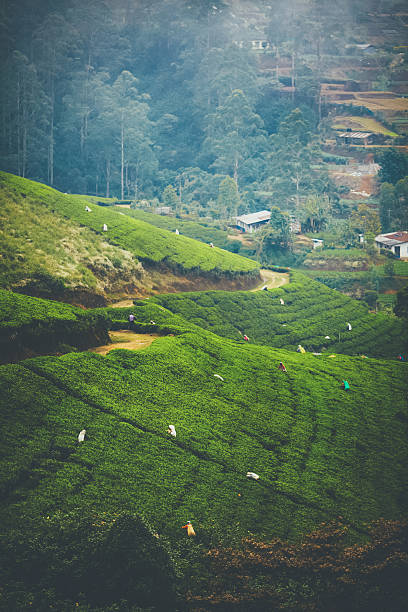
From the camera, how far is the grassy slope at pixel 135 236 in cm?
4356

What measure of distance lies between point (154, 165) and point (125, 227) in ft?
190

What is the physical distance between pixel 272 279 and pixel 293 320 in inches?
416

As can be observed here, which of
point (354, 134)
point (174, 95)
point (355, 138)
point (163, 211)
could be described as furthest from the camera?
point (174, 95)

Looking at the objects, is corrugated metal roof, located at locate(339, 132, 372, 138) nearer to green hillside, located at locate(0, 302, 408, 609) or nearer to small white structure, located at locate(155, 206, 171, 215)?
small white structure, located at locate(155, 206, 171, 215)

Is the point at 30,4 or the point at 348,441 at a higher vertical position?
the point at 30,4

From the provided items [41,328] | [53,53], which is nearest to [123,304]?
[41,328]

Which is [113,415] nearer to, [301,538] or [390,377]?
[301,538]

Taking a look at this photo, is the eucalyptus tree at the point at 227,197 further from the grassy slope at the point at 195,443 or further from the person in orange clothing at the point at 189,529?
the person in orange clothing at the point at 189,529

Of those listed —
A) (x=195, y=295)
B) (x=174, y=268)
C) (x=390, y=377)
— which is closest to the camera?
(x=390, y=377)

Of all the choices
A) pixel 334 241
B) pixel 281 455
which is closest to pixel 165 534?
pixel 281 455

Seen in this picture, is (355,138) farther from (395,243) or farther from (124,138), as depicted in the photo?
(124,138)

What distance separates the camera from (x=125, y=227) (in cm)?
4769

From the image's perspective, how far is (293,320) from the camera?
44438 millimetres

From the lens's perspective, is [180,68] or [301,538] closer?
[301,538]
